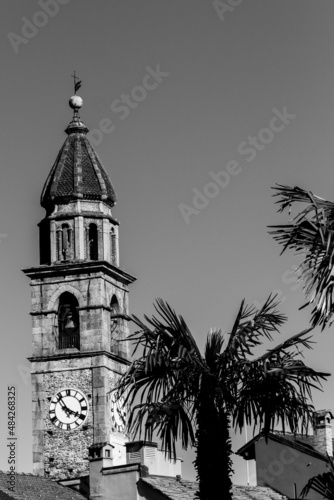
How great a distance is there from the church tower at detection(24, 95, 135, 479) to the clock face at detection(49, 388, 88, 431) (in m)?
0.04

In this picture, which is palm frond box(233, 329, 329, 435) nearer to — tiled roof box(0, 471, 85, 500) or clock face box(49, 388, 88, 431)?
tiled roof box(0, 471, 85, 500)

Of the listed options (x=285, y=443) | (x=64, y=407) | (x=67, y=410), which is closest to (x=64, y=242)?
(x=64, y=407)

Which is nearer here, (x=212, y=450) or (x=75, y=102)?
(x=212, y=450)

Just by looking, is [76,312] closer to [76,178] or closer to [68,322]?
[68,322]

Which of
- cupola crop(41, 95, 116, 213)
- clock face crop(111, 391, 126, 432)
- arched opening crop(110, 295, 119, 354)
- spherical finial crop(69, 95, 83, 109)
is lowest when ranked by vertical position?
clock face crop(111, 391, 126, 432)

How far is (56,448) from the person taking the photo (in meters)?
62.0

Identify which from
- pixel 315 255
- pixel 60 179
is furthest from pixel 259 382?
pixel 60 179

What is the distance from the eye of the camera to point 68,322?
214 ft

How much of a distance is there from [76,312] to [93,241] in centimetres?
297

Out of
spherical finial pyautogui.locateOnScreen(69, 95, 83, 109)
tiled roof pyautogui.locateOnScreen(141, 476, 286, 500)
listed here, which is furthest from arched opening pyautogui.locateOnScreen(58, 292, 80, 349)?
tiled roof pyautogui.locateOnScreen(141, 476, 286, 500)

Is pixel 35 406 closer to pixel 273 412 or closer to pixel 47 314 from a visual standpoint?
pixel 47 314

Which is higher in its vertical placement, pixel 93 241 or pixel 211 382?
pixel 93 241

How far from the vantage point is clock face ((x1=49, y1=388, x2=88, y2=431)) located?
62531 millimetres

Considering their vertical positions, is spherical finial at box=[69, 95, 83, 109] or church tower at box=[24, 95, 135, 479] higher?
spherical finial at box=[69, 95, 83, 109]
